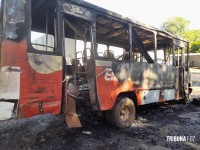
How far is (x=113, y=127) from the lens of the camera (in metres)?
5.50

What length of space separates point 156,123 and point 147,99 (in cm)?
70

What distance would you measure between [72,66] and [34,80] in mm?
2026

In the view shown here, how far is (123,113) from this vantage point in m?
5.66

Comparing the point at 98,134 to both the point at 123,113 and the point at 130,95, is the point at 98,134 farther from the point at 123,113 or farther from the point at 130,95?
the point at 130,95

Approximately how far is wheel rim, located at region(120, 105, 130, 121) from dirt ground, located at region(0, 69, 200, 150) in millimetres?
304

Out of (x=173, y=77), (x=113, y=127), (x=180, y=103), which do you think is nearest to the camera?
(x=113, y=127)

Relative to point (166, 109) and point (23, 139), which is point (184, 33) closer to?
point (166, 109)

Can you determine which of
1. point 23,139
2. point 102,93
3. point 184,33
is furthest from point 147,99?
point 184,33

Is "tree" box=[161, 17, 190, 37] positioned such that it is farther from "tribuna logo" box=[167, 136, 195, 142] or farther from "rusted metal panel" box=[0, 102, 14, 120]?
"rusted metal panel" box=[0, 102, 14, 120]

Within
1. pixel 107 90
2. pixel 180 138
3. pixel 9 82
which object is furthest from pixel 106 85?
pixel 9 82

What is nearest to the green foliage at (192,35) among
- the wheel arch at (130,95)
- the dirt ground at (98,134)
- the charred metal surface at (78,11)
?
the dirt ground at (98,134)

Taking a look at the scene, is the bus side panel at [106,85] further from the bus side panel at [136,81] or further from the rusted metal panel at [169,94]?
the rusted metal panel at [169,94]

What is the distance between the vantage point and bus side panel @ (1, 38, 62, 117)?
3.47m

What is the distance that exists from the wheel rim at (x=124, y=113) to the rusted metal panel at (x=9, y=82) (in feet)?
9.41
